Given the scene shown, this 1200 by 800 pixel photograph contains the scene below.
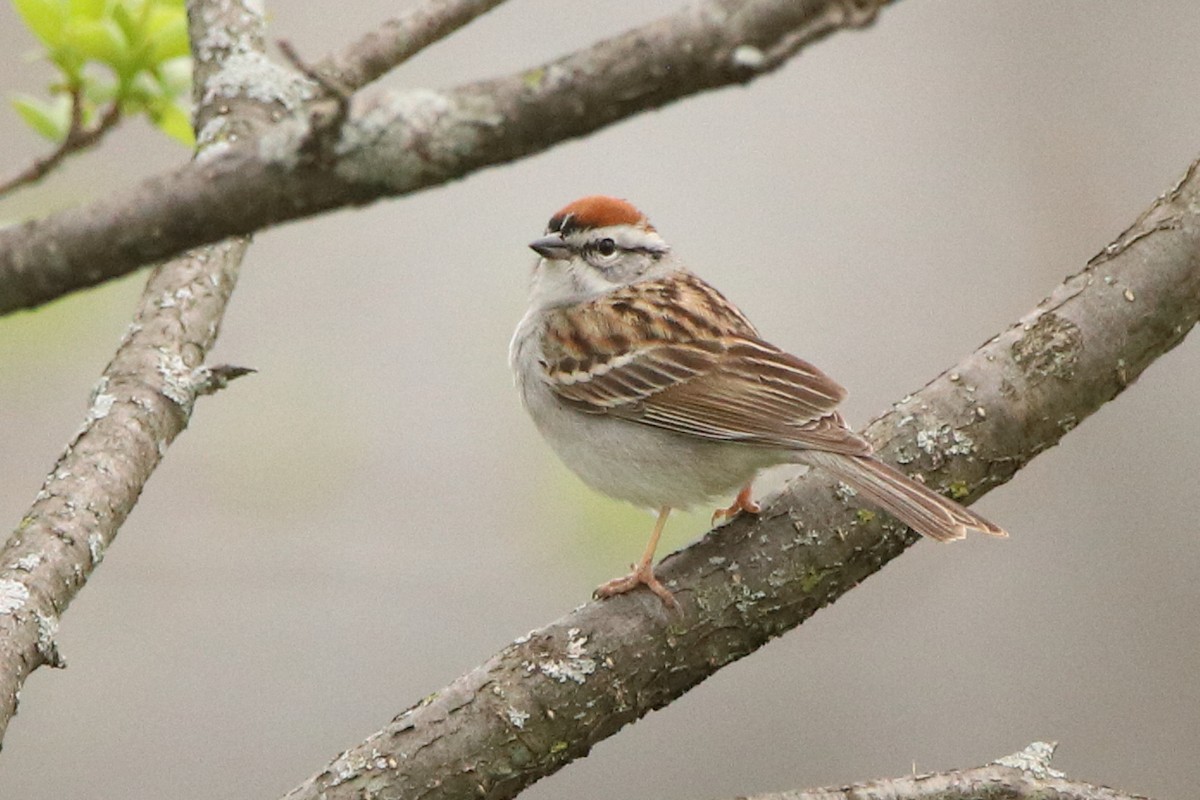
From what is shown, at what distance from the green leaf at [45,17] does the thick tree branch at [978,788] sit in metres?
2.55

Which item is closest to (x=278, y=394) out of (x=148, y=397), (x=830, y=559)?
(x=148, y=397)

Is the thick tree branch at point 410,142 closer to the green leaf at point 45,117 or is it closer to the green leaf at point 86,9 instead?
the green leaf at point 86,9

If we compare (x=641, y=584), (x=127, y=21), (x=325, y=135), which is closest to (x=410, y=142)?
(x=325, y=135)

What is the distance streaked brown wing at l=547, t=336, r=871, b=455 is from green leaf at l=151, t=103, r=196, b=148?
135 centimetres

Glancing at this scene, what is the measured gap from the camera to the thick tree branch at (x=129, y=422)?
2.92 m

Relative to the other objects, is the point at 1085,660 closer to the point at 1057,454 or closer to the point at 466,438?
the point at 1057,454

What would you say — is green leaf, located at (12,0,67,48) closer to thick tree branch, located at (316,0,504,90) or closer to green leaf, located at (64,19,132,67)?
green leaf, located at (64,19,132,67)

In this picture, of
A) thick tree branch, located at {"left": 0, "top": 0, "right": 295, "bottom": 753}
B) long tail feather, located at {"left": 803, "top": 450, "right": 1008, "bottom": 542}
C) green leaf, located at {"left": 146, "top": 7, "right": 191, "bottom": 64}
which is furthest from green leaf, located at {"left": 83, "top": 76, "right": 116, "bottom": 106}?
long tail feather, located at {"left": 803, "top": 450, "right": 1008, "bottom": 542}

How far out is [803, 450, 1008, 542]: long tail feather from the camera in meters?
3.44

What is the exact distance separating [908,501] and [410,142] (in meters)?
2.10

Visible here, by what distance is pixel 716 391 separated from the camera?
4387 millimetres

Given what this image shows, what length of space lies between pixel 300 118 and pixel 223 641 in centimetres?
517

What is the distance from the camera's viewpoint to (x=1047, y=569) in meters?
6.61

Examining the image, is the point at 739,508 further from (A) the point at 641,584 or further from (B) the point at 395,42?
(B) the point at 395,42
